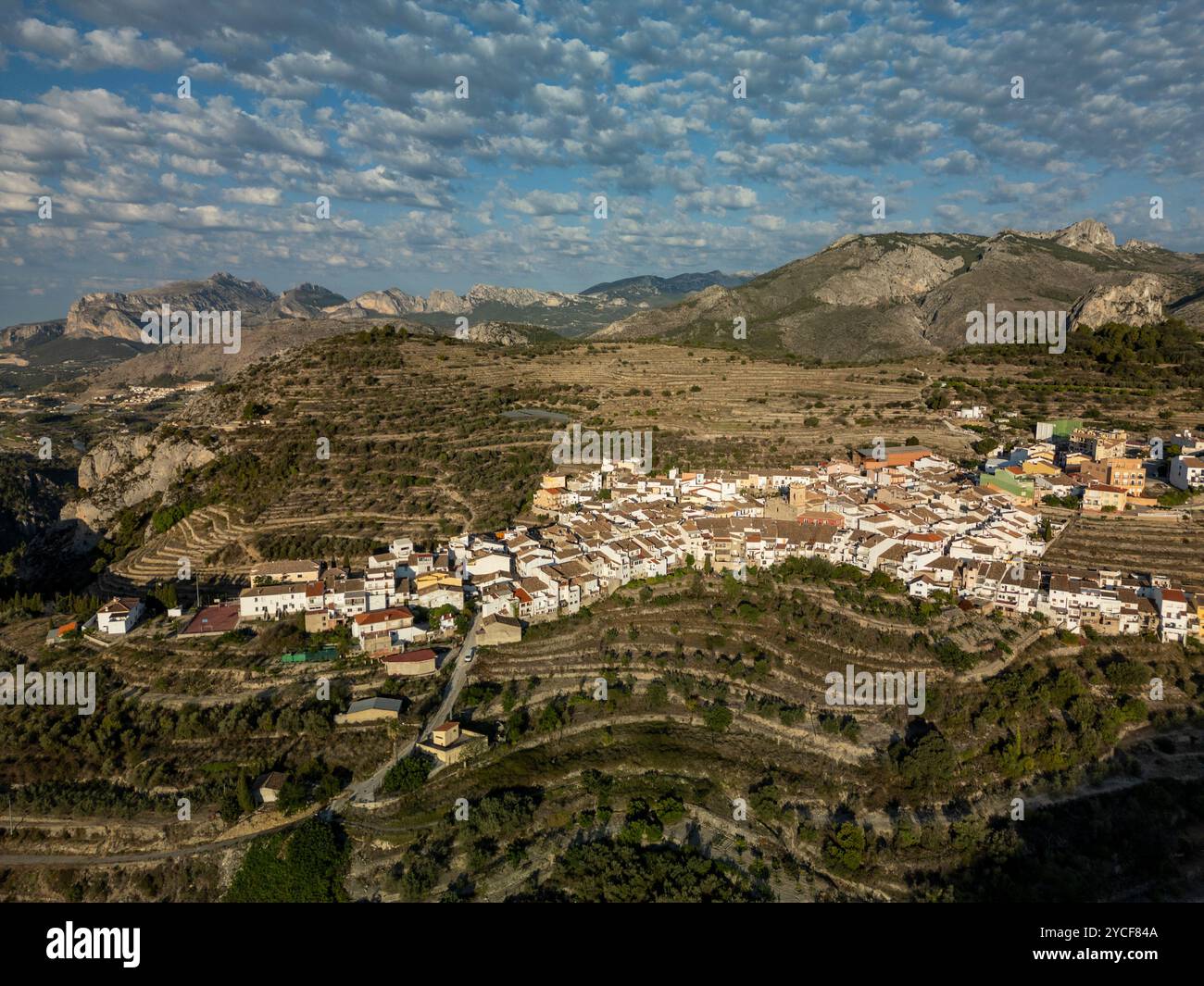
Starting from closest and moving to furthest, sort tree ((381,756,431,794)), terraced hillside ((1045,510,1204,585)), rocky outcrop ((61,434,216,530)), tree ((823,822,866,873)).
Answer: tree ((823,822,866,873))
tree ((381,756,431,794))
terraced hillside ((1045,510,1204,585))
rocky outcrop ((61,434,216,530))

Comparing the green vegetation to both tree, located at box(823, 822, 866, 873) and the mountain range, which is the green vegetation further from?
the mountain range

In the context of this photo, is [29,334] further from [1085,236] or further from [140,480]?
[1085,236]

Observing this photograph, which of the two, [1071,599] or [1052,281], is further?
[1052,281]

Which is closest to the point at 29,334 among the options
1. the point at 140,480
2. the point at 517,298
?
the point at 517,298

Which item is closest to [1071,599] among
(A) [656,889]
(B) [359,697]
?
(A) [656,889]

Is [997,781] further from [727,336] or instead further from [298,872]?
[727,336]

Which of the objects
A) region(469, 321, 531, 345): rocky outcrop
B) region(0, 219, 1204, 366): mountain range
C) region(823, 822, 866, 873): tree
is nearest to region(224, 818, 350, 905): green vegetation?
region(823, 822, 866, 873): tree

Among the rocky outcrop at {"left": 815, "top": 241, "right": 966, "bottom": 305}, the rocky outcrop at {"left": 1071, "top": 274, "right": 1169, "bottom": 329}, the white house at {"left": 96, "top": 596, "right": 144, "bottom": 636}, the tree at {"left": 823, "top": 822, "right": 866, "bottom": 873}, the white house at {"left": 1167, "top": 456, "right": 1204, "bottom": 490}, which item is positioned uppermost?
the rocky outcrop at {"left": 815, "top": 241, "right": 966, "bottom": 305}
